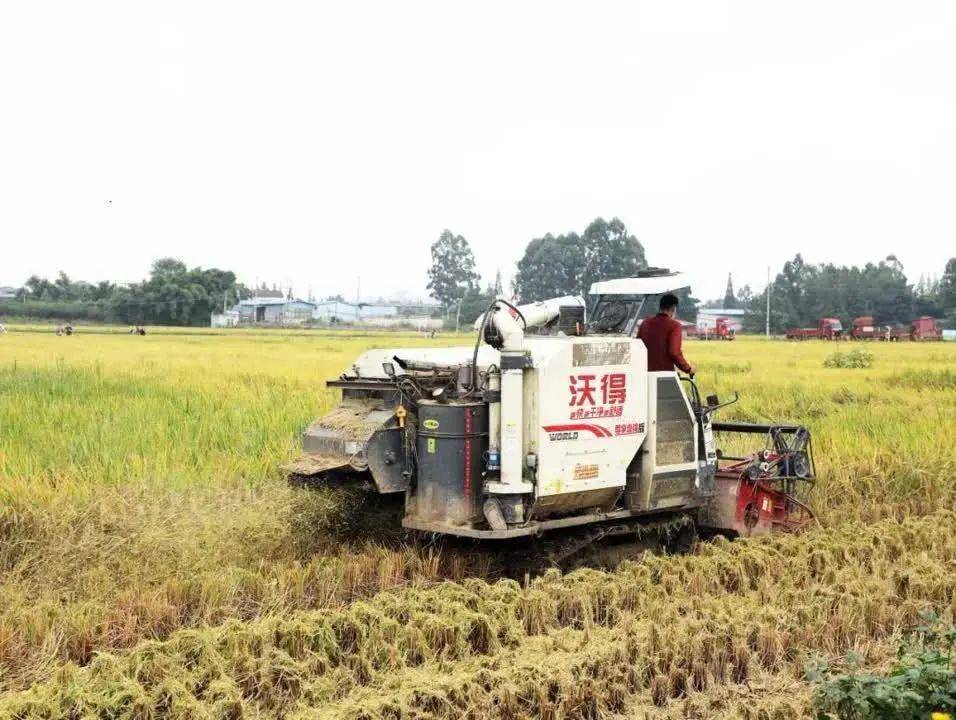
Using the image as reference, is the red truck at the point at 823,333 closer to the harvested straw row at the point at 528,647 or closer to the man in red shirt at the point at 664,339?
the man in red shirt at the point at 664,339

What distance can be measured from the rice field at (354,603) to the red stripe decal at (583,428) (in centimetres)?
88

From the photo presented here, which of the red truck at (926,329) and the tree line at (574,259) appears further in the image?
the red truck at (926,329)

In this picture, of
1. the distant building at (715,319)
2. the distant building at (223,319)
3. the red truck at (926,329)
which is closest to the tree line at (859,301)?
the distant building at (715,319)

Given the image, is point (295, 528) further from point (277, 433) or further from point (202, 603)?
point (277, 433)

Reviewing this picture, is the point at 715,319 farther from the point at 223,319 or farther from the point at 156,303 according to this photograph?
the point at 156,303

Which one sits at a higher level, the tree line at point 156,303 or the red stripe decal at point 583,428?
the tree line at point 156,303

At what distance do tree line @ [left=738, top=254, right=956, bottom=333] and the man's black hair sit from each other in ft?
228

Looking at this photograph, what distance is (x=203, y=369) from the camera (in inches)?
647

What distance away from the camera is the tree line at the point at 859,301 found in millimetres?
72000

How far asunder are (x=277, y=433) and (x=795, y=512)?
16.5 feet

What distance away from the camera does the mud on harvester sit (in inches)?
213

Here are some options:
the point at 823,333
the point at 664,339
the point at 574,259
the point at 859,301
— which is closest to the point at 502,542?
the point at 664,339

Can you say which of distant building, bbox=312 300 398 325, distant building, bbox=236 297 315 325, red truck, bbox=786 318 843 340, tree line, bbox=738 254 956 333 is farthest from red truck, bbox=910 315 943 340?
distant building, bbox=236 297 315 325

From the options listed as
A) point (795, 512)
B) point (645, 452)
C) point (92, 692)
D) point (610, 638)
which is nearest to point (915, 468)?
point (795, 512)
